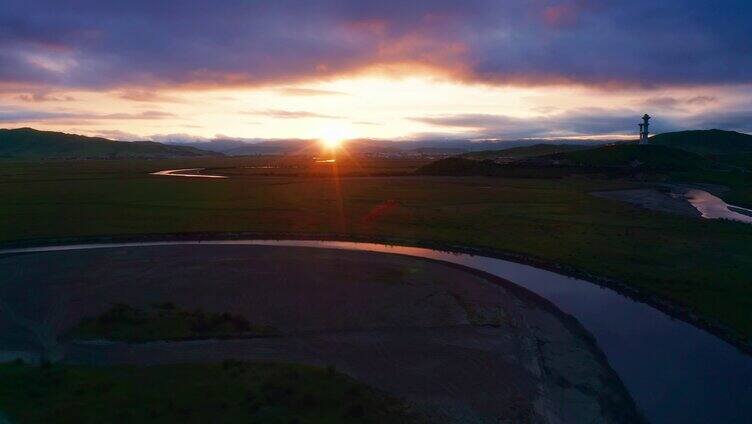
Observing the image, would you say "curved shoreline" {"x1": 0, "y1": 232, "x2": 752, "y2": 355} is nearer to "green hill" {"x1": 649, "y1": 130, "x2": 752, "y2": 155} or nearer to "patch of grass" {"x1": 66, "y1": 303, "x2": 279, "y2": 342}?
"patch of grass" {"x1": 66, "y1": 303, "x2": 279, "y2": 342}

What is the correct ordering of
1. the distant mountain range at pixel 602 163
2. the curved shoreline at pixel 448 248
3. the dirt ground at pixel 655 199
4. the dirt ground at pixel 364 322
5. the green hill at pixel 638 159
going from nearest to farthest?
the dirt ground at pixel 364 322, the curved shoreline at pixel 448 248, the dirt ground at pixel 655 199, the distant mountain range at pixel 602 163, the green hill at pixel 638 159

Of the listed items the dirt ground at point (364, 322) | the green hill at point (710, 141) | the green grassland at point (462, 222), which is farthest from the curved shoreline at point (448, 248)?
the green hill at point (710, 141)

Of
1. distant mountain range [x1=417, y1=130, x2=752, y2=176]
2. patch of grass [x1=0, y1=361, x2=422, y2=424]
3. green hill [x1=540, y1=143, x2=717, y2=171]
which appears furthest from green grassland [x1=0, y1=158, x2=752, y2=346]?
green hill [x1=540, y1=143, x2=717, y2=171]

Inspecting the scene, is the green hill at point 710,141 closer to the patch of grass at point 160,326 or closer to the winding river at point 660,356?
the winding river at point 660,356

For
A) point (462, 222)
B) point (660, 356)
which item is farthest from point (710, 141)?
point (660, 356)

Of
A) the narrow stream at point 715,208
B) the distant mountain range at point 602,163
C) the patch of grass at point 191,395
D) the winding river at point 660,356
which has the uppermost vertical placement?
the distant mountain range at point 602,163

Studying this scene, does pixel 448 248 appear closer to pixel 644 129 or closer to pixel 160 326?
pixel 160 326
